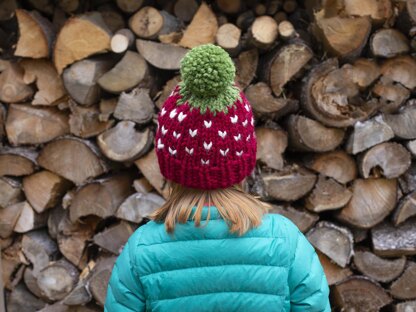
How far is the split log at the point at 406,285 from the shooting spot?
2416 mm

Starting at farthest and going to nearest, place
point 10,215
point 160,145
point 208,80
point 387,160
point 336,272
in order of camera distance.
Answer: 1. point 10,215
2. point 336,272
3. point 387,160
4. point 160,145
5. point 208,80

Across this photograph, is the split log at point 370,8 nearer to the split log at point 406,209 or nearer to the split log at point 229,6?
the split log at point 229,6

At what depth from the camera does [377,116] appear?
231 cm

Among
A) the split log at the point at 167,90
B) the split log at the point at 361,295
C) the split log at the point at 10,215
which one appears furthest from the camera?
the split log at the point at 10,215

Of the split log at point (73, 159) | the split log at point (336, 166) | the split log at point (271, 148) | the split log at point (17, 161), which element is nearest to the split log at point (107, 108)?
the split log at point (73, 159)

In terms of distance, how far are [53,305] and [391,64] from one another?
68.3 inches

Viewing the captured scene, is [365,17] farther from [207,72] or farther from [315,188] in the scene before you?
[207,72]

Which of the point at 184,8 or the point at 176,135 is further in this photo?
the point at 184,8

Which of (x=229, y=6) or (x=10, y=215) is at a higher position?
(x=229, y=6)

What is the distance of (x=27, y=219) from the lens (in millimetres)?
2553

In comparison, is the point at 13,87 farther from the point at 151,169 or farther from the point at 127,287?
the point at 127,287

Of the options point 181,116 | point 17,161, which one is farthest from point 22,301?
point 181,116

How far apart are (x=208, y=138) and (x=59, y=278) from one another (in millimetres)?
1503

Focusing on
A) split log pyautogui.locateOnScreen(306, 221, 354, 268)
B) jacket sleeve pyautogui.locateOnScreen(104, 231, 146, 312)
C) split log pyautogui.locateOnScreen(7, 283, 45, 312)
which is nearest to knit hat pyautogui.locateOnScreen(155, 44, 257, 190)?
jacket sleeve pyautogui.locateOnScreen(104, 231, 146, 312)
